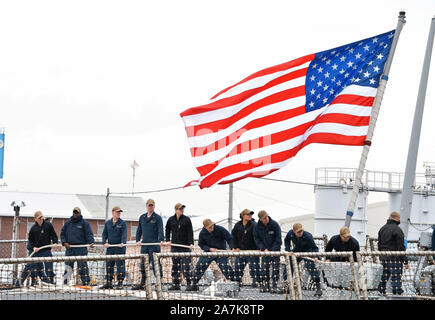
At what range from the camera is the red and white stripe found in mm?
13070

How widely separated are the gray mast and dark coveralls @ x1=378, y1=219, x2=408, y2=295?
271cm

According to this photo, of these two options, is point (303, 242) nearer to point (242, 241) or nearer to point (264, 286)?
point (264, 286)

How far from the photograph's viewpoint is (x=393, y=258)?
13.2 meters

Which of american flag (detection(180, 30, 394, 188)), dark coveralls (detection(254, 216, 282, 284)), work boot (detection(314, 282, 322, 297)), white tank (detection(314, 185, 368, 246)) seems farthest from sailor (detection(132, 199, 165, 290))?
white tank (detection(314, 185, 368, 246))

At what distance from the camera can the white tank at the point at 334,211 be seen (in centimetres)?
3919

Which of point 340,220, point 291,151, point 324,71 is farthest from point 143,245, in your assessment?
point 340,220

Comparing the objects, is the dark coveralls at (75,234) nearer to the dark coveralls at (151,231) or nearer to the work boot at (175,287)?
the dark coveralls at (151,231)

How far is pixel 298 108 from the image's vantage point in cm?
1346

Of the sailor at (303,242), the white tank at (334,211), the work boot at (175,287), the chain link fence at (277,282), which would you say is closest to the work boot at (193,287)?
the chain link fence at (277,282)

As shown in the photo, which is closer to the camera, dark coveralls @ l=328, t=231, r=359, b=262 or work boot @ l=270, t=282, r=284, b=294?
dark coveralls @ l=328, t=231, r=359, b=262

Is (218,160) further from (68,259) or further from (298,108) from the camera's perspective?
(68,259)

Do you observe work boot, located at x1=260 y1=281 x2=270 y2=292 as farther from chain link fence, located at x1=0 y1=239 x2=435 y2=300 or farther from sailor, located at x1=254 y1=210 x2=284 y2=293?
sailor, located at x1=254 y1=210 x2=284 y2=293

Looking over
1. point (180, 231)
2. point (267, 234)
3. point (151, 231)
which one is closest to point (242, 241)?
point (267, 234)
